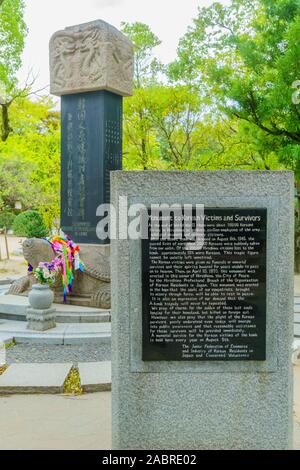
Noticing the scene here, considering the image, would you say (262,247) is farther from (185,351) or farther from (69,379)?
(69,379)

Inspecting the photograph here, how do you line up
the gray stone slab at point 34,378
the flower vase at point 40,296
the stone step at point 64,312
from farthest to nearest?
1. the stone step at point 64,312
2. the flower vase at point 40,296
3. the gray stone slab at point 34,378

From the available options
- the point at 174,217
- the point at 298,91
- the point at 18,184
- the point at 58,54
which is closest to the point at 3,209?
the point at 18,184

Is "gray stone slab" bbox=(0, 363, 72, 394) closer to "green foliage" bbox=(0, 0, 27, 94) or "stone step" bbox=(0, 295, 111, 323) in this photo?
"stone step" bbox=(0, 295, 111, 323)

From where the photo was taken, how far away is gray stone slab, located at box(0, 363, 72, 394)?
4.68m

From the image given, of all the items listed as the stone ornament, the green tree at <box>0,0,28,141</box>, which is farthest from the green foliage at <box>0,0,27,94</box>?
the stone ornament

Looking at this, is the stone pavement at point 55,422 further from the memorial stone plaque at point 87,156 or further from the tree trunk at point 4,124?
the tree trunk at point 4,124

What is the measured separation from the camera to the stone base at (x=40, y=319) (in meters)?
6.83

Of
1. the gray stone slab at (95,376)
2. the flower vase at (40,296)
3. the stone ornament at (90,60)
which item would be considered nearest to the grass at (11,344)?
the flower vase at (40,296)

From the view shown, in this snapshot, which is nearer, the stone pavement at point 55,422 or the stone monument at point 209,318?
the stone monument at point 209,318

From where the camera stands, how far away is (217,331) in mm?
3232

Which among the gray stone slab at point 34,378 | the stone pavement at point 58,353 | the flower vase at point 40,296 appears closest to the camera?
the gray stone slab at point 34,378

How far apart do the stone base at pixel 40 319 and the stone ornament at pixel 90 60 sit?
409 cm

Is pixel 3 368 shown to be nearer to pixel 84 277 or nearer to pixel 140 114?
pixel 84 277

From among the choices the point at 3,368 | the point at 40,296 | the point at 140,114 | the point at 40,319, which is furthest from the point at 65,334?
the point at 140,114
